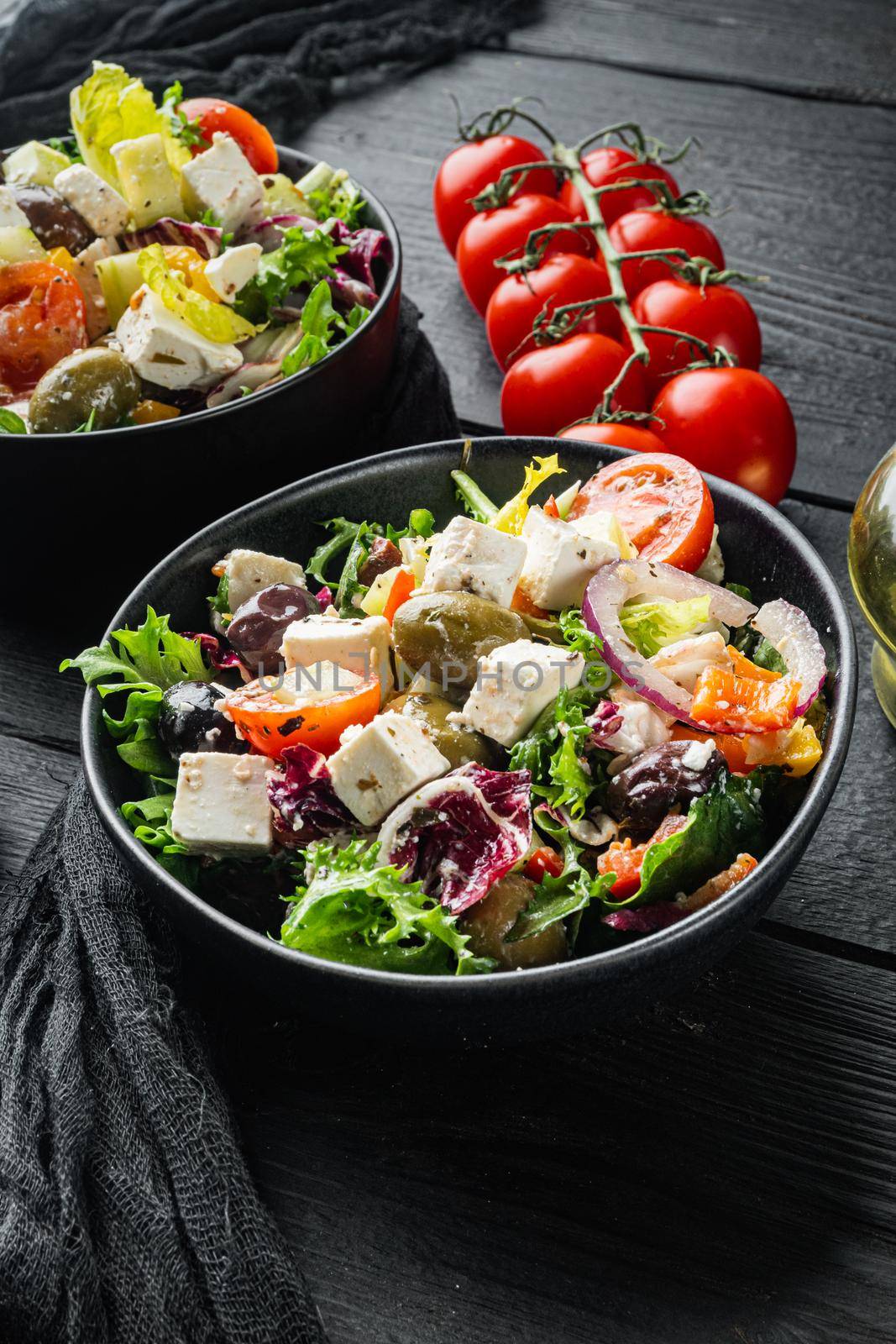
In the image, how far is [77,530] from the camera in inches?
78.3

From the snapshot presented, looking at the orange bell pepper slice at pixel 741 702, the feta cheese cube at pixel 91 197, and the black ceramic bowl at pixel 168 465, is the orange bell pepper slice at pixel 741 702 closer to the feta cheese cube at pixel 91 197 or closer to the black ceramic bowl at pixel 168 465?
the black ceramic bowl at pixel 168 465

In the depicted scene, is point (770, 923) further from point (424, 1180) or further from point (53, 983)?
point (53, 983)

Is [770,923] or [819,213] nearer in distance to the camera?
[770,923]

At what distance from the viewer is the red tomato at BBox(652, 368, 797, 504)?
225 centimetres

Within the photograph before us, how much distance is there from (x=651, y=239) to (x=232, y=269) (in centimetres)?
92

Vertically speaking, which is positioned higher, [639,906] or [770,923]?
[639,906]

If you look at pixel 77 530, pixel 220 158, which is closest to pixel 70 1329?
pixel 77 530

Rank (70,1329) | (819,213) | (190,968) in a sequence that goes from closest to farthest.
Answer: (70,1329) → (190,968) → (819,213)

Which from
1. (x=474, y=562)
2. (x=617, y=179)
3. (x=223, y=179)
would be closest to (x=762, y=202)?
(x=617, y=179)

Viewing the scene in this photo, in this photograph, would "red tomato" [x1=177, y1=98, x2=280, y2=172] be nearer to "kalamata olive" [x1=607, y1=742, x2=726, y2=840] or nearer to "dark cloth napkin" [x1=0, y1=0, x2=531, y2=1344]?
"dark cloth napkin" [x1=0, y1=0, x2=531, y2=1344]

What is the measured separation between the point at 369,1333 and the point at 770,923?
708 mm

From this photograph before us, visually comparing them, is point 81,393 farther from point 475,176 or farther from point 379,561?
point 475,176

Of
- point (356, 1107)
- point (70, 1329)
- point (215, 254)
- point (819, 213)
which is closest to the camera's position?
point (70, 1329)

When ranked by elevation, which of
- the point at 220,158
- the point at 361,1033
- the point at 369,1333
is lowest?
the point at 369,1333
